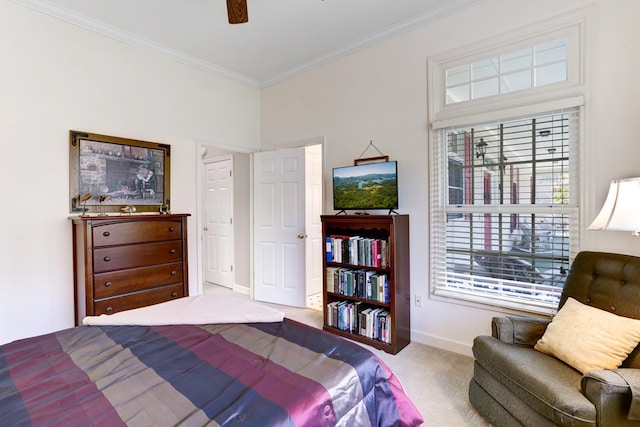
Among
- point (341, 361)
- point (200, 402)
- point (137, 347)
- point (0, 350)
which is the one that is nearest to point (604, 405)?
point (341, 361)

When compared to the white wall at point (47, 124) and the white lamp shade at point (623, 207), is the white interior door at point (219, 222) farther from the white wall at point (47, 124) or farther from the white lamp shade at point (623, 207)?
the white lamp shade at point (623, 207)

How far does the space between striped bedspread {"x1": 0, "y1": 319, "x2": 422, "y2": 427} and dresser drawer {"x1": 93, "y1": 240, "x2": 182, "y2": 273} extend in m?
1.18

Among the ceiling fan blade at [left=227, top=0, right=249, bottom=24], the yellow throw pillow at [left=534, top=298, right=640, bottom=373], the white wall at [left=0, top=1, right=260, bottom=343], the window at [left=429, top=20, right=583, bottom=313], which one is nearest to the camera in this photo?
the yellow throw pillow at [left=534, top=298, right=640, bottom=373]

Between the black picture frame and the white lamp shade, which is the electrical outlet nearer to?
the white lamp shade

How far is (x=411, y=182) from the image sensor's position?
3.09 metres

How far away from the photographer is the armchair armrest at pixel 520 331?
1991 millimetres

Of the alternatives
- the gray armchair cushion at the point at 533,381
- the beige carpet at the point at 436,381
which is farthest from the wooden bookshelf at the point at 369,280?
the gray armchair cushion at the point at 533,381

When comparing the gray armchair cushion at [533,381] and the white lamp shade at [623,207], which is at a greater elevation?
the white lamp shade at [623,207]

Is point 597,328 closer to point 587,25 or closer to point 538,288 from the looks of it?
point 538,288

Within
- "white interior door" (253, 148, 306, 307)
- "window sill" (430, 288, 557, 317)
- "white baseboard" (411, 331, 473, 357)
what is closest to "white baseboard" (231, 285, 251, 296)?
"white interior door" (253, 148, 306, 307)

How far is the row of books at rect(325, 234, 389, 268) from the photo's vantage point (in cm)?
295

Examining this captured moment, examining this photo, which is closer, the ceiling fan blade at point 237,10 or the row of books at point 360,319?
the ceiling fan blade at point 237,10

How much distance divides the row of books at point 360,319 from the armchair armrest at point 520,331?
102cm

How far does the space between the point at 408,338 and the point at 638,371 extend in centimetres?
181
